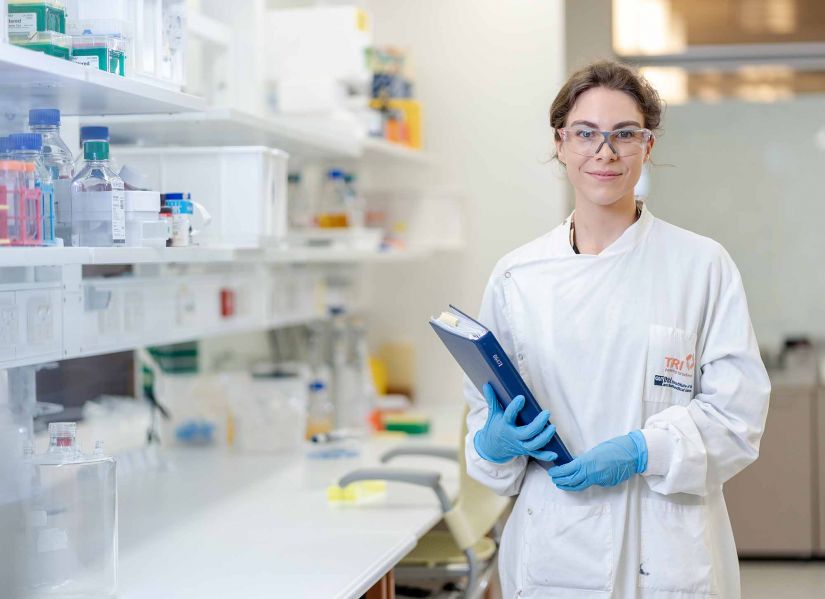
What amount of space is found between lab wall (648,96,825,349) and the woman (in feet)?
10.4

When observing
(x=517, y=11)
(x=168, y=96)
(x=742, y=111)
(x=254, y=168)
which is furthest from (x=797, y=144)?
(x=168, y=96)

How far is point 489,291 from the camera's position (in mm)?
2047

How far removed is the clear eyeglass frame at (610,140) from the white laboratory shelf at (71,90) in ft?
2.27

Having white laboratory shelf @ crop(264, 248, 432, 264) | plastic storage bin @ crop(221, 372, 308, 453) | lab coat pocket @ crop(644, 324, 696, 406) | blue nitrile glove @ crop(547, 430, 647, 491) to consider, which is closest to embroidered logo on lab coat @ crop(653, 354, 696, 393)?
lab coat pocket @ crop(644, 324, 696, 406)

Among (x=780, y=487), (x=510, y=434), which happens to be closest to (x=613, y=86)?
(x=510, y=434)

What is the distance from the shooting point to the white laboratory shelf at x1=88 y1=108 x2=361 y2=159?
231 cm

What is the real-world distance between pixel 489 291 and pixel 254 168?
0.72 m

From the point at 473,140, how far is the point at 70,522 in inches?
107

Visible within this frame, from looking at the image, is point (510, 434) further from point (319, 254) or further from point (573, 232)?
point (319, 254)

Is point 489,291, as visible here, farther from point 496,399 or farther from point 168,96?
point 168,96

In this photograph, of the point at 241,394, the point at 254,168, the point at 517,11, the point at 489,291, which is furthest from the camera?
the point at 517,11

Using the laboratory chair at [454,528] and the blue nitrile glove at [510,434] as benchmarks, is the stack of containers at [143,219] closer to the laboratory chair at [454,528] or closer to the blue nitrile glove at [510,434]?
the blue nitrile glove at [510,434]

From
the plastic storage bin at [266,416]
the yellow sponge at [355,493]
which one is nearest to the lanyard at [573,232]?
the yellow sponge at [355,493]

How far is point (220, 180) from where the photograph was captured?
250 centimetres
